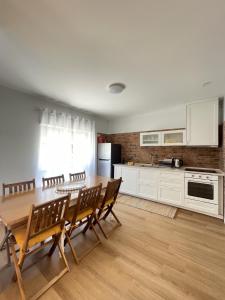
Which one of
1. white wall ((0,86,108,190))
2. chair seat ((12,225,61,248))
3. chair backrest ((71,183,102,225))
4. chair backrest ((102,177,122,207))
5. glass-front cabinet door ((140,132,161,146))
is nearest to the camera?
chair seat ((12,225,61,248))

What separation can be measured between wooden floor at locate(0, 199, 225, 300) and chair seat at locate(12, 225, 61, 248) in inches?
17.5

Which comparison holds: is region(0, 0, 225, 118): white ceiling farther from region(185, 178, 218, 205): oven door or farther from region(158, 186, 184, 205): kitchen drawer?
region(158, 186, 184, 205): kitchen drawer

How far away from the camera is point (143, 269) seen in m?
1.64

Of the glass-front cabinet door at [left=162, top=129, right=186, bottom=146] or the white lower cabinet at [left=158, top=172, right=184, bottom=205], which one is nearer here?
the white lower cabinet at [left=158, top=172, right=184, bottom=205]

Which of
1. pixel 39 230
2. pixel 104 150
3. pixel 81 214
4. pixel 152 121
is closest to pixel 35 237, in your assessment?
pixel 39 230

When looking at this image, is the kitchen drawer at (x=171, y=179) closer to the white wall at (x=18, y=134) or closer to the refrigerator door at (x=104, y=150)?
the refrigerator door at (x=104, y=150)

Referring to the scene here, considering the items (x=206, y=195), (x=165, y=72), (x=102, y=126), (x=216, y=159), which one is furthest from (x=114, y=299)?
(x=102, y=126)

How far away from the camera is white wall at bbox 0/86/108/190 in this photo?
2.71 meters

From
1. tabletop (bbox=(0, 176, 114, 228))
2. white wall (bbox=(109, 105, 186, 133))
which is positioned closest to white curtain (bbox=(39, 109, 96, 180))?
white wall (bbox=(109, 105, 186, 133))

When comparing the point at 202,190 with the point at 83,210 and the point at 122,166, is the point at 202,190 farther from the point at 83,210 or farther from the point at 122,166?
the point at 83,210

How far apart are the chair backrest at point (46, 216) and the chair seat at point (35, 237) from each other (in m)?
0.04

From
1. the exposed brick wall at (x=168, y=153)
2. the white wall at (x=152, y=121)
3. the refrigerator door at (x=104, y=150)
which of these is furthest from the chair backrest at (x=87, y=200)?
the white wall at (x=152, y=121)

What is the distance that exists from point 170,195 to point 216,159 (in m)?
1.33

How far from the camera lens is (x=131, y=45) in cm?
159
